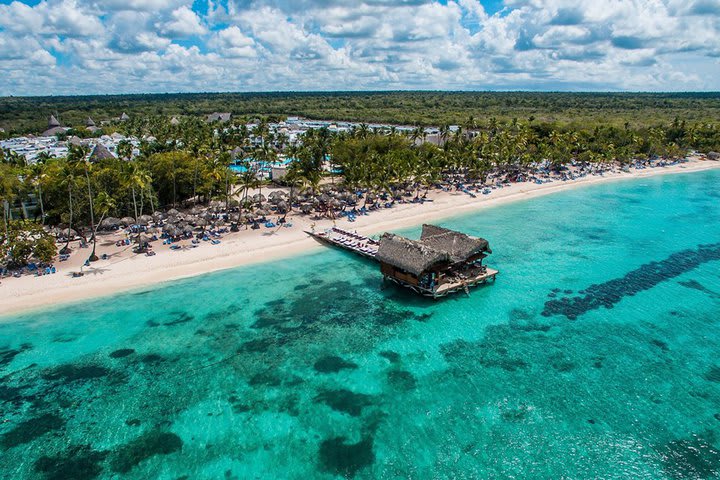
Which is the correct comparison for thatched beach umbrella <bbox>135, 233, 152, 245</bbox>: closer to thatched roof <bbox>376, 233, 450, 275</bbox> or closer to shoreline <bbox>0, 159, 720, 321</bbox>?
shoreline <bbox>0, 159, 720, 321</bbox>

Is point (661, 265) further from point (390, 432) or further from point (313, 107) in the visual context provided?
point (313, 107)

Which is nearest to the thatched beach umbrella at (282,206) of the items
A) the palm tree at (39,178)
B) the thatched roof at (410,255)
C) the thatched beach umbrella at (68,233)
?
the thatched beach umbrella at (68,233)

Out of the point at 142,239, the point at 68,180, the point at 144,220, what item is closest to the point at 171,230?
the point at 142,239

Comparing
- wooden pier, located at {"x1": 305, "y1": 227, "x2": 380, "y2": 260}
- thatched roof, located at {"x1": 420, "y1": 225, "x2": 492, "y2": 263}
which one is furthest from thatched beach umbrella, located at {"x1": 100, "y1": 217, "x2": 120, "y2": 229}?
thatched roof, located at {"x1": 420, "y1": 225, "x2": 492, "y2": 263}

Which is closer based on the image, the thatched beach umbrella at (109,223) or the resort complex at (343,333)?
the resort complex at (343,333)

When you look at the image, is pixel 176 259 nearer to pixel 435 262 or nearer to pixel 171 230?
pixel 171 230

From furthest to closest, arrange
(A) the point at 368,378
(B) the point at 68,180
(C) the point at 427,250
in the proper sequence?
(B) the point at 68,180, (C) the point at 427,250, (A) the point at 368,378

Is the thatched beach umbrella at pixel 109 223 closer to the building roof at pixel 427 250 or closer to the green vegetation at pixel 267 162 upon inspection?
the green vegetation at pixel 267 162
